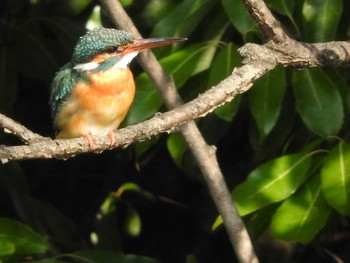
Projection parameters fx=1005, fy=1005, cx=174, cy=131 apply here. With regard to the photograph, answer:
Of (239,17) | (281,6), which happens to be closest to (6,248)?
(239,17)

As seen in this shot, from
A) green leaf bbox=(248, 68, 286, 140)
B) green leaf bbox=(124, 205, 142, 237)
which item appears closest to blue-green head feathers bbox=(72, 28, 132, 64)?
green leaf bbox=(248, 68, 286, 140)

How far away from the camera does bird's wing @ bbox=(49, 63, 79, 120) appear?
11.4ft

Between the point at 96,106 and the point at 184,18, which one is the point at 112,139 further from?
the point at 184,18

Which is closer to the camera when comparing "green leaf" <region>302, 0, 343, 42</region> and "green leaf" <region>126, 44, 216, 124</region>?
"green leaf" <region>302, 0, 343, 42</region>

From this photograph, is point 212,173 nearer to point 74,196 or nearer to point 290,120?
point 290,120

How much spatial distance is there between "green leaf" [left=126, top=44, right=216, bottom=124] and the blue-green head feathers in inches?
7.8

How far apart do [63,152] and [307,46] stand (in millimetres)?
797

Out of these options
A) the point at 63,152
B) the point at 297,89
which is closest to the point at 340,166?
the point at 297,89

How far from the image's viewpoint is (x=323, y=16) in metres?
3.39

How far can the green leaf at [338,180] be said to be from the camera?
10.4ft

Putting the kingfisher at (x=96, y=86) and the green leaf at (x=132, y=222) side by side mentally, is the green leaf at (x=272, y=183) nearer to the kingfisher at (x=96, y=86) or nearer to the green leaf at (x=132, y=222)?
the kingfisher at (x=96, y=86)

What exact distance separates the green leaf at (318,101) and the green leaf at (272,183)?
0.12 metres

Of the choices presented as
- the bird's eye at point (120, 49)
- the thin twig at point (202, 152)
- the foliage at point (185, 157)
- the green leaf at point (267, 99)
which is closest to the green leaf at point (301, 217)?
the foliage at point (185, 157)

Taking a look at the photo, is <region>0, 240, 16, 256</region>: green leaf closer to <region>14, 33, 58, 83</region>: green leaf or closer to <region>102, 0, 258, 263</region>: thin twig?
<region>102, 0, 258, 263</region>: thin twig
